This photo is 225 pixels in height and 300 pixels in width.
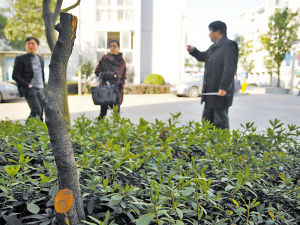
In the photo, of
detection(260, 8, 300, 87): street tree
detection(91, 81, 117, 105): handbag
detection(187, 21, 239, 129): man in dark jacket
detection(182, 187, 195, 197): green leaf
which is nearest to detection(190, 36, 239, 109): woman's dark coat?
detection(187, 21, 239, 129): man in dark jacket

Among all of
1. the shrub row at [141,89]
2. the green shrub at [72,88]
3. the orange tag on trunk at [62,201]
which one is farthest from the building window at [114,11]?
the orange tag on trunk at [62,201]

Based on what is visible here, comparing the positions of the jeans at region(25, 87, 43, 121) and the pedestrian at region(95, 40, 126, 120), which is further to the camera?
the pedestrian at region(95, 40, 126, 120)

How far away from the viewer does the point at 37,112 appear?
220 inches

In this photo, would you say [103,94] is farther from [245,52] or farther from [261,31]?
[245,52]

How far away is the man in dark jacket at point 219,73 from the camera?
4.09 m

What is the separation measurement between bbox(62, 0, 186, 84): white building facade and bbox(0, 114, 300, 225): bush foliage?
60.9 ft

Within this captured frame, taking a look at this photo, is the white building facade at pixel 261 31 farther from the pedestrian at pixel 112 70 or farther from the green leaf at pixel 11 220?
the green leaf at pixel 11 220

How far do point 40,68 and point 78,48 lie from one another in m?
13.7

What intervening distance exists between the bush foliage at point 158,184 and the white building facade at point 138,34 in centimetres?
1856

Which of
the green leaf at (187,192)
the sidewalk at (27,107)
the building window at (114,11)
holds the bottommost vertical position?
the sidewalk at (27,107)

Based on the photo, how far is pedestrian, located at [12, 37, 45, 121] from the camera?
5375mm

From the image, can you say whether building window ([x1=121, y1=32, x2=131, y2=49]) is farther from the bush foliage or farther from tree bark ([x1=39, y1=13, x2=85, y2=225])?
tree bark ([x1=39, y1=13, x2=85, y2=225])

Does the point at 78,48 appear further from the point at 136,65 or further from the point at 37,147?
the point at 37,147

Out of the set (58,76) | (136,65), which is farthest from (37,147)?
(136,65)
